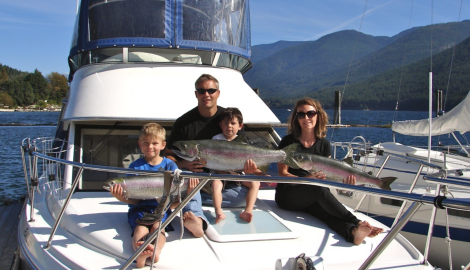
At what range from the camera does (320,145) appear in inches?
148

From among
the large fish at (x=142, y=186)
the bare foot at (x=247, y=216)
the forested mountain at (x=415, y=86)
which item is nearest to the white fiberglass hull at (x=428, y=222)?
the bare foot at (x=247, y=216)

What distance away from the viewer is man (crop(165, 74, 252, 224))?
12.3 ft

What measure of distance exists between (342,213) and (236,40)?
371 cm

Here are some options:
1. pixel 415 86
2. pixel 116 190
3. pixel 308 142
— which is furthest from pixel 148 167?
pixel 415 86

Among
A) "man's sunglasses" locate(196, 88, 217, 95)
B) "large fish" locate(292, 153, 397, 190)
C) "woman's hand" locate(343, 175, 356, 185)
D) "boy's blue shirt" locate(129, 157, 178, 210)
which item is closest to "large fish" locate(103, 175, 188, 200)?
"boy's blue shirt" locate(129, 157, 178, 210)

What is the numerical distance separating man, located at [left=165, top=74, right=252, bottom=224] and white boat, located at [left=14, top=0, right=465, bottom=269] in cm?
21

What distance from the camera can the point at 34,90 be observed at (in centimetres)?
11294

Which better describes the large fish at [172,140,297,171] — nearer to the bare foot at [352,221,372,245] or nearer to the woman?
the woman

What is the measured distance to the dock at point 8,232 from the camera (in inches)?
190

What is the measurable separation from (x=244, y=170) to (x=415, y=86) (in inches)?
3877

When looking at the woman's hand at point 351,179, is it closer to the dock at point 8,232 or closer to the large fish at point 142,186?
the large fish at point 142,186

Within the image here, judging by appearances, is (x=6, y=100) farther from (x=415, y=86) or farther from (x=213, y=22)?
(x=213, y=22)

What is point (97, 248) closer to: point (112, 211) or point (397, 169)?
point (112, 211)

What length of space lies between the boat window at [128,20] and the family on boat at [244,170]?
6.85 ft
